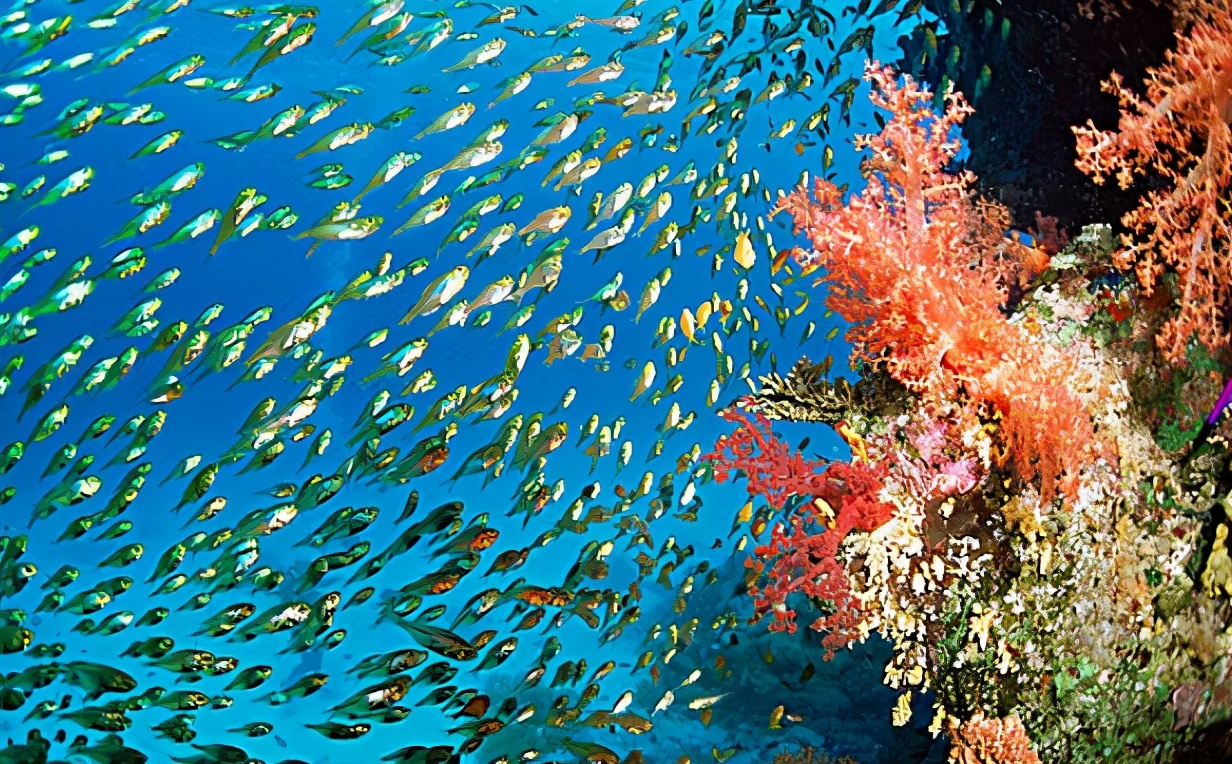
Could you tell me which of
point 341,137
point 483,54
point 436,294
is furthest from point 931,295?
point 341,137

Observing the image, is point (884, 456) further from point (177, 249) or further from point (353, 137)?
point (177, 249)

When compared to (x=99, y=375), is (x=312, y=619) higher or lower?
lower

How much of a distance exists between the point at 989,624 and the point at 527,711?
1.90 meters

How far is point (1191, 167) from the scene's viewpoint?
261cm

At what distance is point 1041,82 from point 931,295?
2011 millimetres

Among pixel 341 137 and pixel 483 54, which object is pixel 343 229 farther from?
pixel 483 54

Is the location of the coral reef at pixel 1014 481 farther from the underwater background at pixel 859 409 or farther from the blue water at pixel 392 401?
the blue water at pixel 392 401

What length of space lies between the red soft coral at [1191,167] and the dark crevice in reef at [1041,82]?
488mm

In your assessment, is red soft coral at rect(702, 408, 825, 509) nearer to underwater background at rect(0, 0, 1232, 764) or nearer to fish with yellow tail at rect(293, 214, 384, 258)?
underwater background at rect(0, 0, 1232, 764)

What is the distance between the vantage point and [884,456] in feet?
10.4

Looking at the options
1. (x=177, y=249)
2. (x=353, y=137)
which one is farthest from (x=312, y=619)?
(x=177, y=249)

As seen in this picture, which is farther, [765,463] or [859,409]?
[765,463]

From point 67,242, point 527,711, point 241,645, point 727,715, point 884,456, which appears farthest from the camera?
point 67,242

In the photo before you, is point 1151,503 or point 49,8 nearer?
point 1151,503
